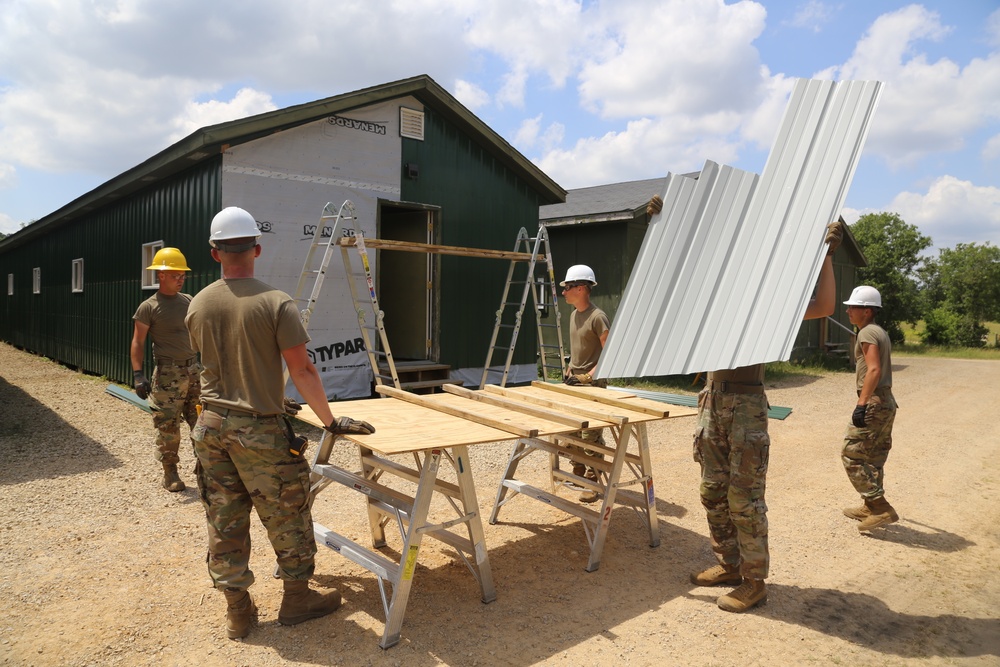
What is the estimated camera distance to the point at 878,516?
5223 mm

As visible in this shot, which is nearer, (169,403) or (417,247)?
(169,403)

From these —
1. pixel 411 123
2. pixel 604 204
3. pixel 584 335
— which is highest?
pixel 411 123

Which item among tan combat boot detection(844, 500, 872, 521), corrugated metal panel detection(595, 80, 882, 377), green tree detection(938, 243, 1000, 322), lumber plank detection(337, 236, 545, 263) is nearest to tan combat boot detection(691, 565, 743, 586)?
tan combat boot detection(844, 500, 872, 521)

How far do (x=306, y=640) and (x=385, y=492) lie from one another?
0.93m

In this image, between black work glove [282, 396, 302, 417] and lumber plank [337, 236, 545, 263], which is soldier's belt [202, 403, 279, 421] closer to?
black work glove [282, 396, 302, 417]

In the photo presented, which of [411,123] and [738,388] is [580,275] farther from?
[411,123]

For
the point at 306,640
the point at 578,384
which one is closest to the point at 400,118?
the point at 578,384

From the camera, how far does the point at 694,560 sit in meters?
4.61

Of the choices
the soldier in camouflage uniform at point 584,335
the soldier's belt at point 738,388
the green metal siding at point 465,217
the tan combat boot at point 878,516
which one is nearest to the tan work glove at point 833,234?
the soldier's belt at point 738,388

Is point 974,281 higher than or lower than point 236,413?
→ higher

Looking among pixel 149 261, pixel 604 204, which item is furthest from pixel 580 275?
pixel 604 204

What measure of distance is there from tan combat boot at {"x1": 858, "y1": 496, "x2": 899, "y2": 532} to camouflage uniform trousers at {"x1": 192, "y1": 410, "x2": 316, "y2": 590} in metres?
4.42

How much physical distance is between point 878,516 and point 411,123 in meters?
8.40

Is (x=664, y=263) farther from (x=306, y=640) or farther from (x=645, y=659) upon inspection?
(x=306, y=640)
